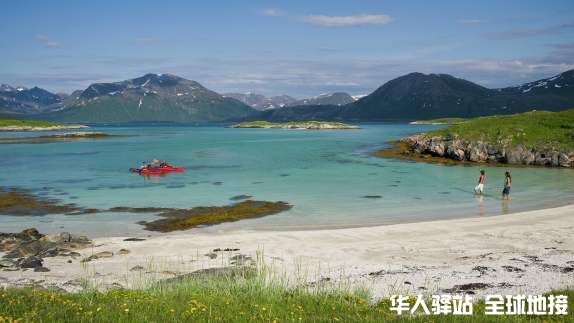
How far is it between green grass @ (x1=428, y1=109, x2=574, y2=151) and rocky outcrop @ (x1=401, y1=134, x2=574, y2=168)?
1.11 m

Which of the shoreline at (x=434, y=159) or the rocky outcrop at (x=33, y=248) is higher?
the shoreline at (x=434, y=159)

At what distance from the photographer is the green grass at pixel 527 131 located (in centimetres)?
6612

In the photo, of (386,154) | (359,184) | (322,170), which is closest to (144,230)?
(359,184)

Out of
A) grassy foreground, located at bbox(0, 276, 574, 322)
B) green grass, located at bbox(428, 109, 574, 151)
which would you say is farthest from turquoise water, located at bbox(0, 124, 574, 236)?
grassy foreground, located at bbox(0, 276, 574, 322)

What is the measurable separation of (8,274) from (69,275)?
2.44m

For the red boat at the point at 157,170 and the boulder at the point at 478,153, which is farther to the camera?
the boulder at the point at 478,153

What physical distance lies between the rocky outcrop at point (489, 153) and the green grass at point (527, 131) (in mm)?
1109

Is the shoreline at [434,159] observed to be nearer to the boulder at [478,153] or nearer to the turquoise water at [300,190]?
the boulder at [478,153]

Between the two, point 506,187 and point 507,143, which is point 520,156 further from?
point 506,187

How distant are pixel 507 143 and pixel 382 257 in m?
53.4

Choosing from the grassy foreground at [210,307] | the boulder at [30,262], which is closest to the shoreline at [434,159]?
the grassy foreground at [210,307]

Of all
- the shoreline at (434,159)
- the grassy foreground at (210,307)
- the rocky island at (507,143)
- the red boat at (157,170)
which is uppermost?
the rocky island at (507,143)

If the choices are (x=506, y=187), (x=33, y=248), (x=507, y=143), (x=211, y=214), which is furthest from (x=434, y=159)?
(x=33, y=248)

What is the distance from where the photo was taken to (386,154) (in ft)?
263
